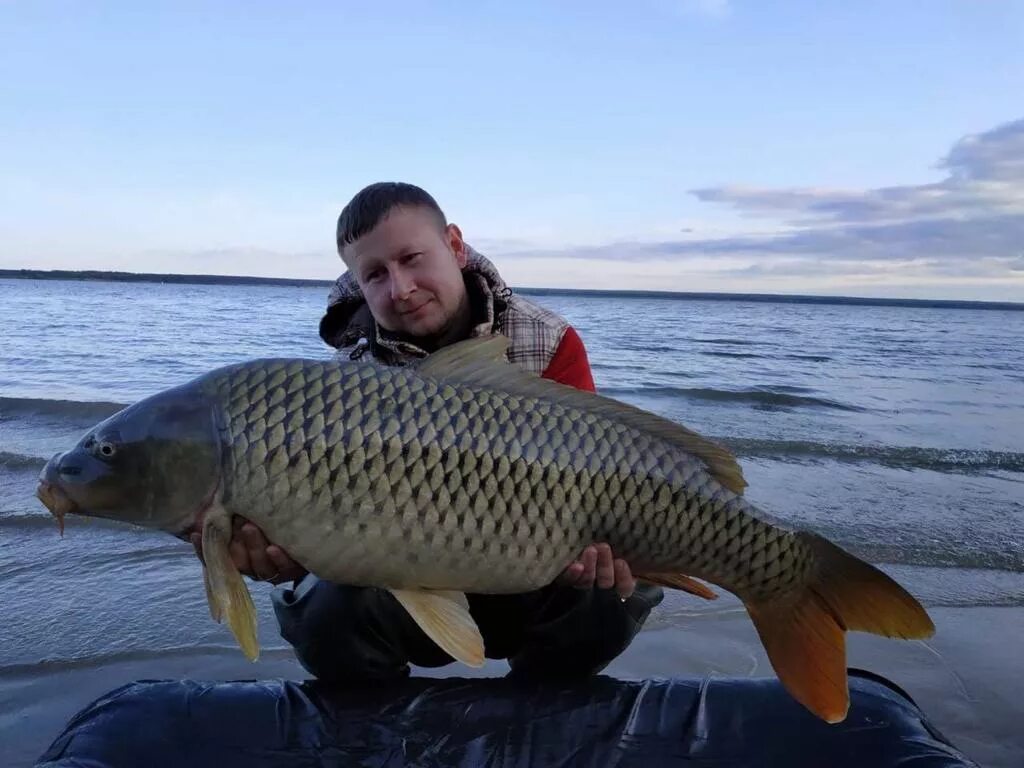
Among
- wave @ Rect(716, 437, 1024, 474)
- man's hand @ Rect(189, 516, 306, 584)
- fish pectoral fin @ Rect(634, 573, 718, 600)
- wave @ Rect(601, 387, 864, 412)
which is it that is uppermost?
man's hand @ Rect(189, 516, 306, 584)

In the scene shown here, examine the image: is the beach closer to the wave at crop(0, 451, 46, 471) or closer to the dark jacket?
the wave at crop(0, 451, 46, 471)

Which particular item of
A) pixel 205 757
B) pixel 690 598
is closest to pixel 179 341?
pixel 690 598

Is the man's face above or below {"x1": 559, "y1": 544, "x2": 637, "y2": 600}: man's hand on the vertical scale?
above

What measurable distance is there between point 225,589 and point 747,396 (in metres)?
9.38

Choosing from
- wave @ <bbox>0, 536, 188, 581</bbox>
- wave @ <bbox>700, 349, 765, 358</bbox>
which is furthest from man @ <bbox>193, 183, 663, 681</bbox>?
wave @ <bbox>700, 349, 765, 358</bbox>

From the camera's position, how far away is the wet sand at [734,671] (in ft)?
7.71

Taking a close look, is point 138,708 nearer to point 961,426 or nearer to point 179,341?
point 961,426

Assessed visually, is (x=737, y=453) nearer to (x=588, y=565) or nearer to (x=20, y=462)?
(x=588, y=565)

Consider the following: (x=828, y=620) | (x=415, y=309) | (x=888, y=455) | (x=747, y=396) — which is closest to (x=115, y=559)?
(x=415, y=309)

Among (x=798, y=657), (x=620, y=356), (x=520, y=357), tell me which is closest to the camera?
(x=798, y=657)

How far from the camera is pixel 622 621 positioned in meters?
2.26

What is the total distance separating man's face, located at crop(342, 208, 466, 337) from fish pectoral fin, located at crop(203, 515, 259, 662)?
0.89 metres

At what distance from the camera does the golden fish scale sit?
5.46ft

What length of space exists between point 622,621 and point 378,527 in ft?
2.97
